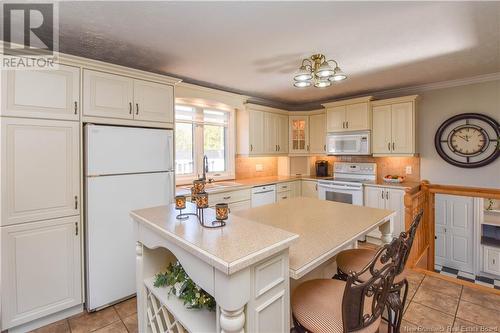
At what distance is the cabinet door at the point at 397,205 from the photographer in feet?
11.4

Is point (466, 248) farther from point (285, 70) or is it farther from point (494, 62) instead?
point (285, 70)

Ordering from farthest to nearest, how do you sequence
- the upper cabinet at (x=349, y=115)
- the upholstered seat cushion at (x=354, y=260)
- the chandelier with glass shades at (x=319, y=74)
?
the upper cabinet at (x=349, y=115) → the chandelier with glass shades at (x=319, y=74) → the upholstered seat cushion at (x=354, y=260)

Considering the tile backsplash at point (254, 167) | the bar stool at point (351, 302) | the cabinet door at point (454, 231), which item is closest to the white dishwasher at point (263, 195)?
the tile backsplash at point (254, 167)

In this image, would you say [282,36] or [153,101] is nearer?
[282,36]

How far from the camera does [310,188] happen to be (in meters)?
4.54

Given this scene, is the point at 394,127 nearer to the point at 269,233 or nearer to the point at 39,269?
the point at 269,233

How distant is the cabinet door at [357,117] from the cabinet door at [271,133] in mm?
1239

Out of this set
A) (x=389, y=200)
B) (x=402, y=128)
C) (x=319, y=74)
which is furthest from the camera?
(x=402, y=128)

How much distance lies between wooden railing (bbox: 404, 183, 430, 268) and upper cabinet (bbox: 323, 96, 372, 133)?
122 cm

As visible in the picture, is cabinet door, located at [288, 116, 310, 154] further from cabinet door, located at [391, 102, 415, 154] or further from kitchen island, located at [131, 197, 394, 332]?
kitchen island, located at [131, 197, 394, 332]

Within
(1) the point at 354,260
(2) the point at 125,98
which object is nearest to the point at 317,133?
(1) the point at 354,260

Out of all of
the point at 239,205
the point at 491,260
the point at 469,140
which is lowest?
the point at 491,260

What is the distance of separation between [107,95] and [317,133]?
360 centimetres

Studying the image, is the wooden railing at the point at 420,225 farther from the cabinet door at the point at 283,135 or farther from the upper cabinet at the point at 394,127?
the cabinet door at the point at 283,135
